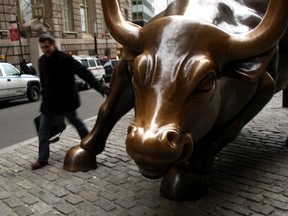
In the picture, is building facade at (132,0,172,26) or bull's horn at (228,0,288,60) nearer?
bull's horn at (228,0,288,60)

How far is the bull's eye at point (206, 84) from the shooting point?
2607 mm

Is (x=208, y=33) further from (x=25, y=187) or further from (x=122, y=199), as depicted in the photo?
(x=25, y=187)

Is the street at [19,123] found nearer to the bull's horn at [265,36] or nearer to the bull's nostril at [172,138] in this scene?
the bull's nostril at [172,138]

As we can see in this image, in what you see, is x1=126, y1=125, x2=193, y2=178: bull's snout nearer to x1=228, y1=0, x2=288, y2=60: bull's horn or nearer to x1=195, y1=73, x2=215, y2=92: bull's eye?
x1=195, y1=73, x2=215, y2=92: bull's eye

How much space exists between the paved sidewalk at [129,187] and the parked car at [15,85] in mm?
8600

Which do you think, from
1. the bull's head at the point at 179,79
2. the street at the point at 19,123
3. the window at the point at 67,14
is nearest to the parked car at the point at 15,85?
the street at the point at 19,123

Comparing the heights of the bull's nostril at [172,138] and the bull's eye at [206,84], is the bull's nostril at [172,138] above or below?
below

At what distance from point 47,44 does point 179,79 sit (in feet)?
8.43

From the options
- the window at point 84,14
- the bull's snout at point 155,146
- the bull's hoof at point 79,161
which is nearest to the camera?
the bull's snout at point 155,146

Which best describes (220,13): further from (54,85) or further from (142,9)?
(142,9)

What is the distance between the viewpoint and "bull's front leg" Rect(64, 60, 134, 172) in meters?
4.23

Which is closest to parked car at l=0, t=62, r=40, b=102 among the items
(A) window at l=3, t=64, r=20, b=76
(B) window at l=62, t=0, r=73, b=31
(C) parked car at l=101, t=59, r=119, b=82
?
(A) window at l=3, t=64, r=20, b=76

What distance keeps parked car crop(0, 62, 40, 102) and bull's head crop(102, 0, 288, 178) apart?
11.7m

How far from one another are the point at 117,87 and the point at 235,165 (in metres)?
1.76
